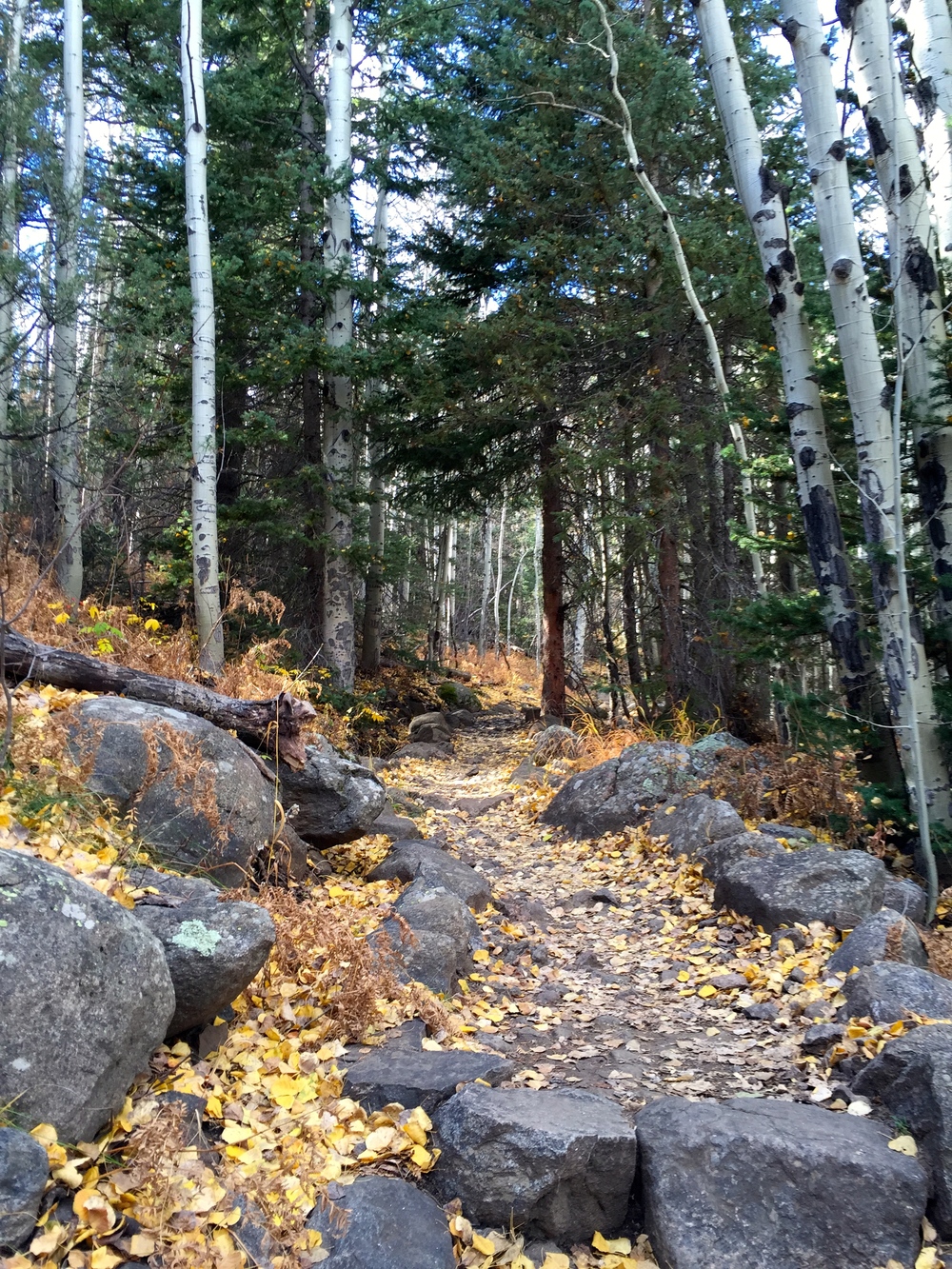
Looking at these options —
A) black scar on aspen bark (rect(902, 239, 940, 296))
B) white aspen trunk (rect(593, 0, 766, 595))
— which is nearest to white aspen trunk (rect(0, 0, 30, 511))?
white aspen trunk (rect(593, 0, 766, 595))

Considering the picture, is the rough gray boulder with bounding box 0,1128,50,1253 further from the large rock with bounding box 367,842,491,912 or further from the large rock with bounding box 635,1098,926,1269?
the large rock with bounding box 367,842,491,912

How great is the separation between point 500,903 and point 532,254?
797 centimetres

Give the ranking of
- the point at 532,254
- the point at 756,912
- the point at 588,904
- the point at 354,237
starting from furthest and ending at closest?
the point at 354,237
the point at 532,254
the point at 588,904
the point at 756,912

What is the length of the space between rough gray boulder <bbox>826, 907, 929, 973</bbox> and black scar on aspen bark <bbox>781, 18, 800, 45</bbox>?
6153 millimetres

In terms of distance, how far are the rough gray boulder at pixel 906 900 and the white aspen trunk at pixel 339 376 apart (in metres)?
7.60

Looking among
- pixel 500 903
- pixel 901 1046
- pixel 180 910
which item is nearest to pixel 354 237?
pixel 500 903

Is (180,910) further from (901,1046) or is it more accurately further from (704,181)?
(704,181)

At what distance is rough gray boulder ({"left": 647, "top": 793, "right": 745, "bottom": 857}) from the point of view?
6730 mm

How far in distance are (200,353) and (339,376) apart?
2.56 m

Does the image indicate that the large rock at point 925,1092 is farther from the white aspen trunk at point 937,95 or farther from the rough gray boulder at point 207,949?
the white aspen trunk at point 937,95

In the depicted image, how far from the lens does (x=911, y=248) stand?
19.6 ft

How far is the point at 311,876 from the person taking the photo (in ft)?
19.5

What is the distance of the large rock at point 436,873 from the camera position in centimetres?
593

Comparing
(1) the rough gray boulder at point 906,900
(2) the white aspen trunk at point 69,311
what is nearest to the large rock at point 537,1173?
(1) the rough gray boulder at point 906,900
